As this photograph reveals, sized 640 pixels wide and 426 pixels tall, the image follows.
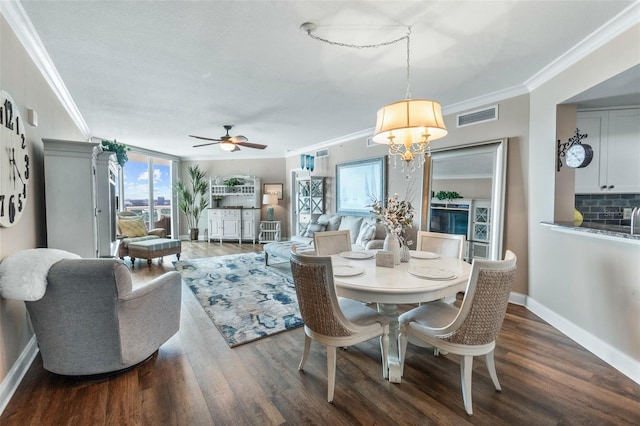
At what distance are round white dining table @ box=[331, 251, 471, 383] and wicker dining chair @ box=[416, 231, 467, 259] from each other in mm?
337

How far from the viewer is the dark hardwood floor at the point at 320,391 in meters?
1.68

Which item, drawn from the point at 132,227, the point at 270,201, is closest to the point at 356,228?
the point at 270,201

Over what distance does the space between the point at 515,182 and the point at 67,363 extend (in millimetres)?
4484

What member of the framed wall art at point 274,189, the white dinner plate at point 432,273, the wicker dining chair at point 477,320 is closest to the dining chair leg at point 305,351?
the wicker dining chair at point 477,320

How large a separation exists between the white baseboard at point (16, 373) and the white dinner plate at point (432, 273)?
2703 mm

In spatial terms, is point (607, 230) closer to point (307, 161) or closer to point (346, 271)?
point (346, 271)

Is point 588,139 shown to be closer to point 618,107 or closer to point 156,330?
point 618,107

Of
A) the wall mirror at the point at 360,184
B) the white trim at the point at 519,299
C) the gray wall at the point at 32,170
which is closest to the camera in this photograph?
the gray wall at the point at 32,170

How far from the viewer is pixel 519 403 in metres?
1.79

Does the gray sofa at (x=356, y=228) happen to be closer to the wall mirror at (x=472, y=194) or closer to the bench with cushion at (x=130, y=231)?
the wall mirror at (x=472, y=194)

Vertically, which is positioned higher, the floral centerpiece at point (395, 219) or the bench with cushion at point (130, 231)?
the floral centerpiece at point (395, 219)

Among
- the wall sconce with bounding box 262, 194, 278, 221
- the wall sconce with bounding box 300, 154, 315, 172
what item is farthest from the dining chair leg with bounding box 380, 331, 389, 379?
the wall sconce with bounding box 262, 194, 278, 221

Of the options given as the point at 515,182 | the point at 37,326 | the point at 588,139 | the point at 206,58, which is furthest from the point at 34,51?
the point at 588,139

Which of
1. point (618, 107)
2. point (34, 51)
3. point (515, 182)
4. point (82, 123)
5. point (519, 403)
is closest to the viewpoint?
point (519, 403)
